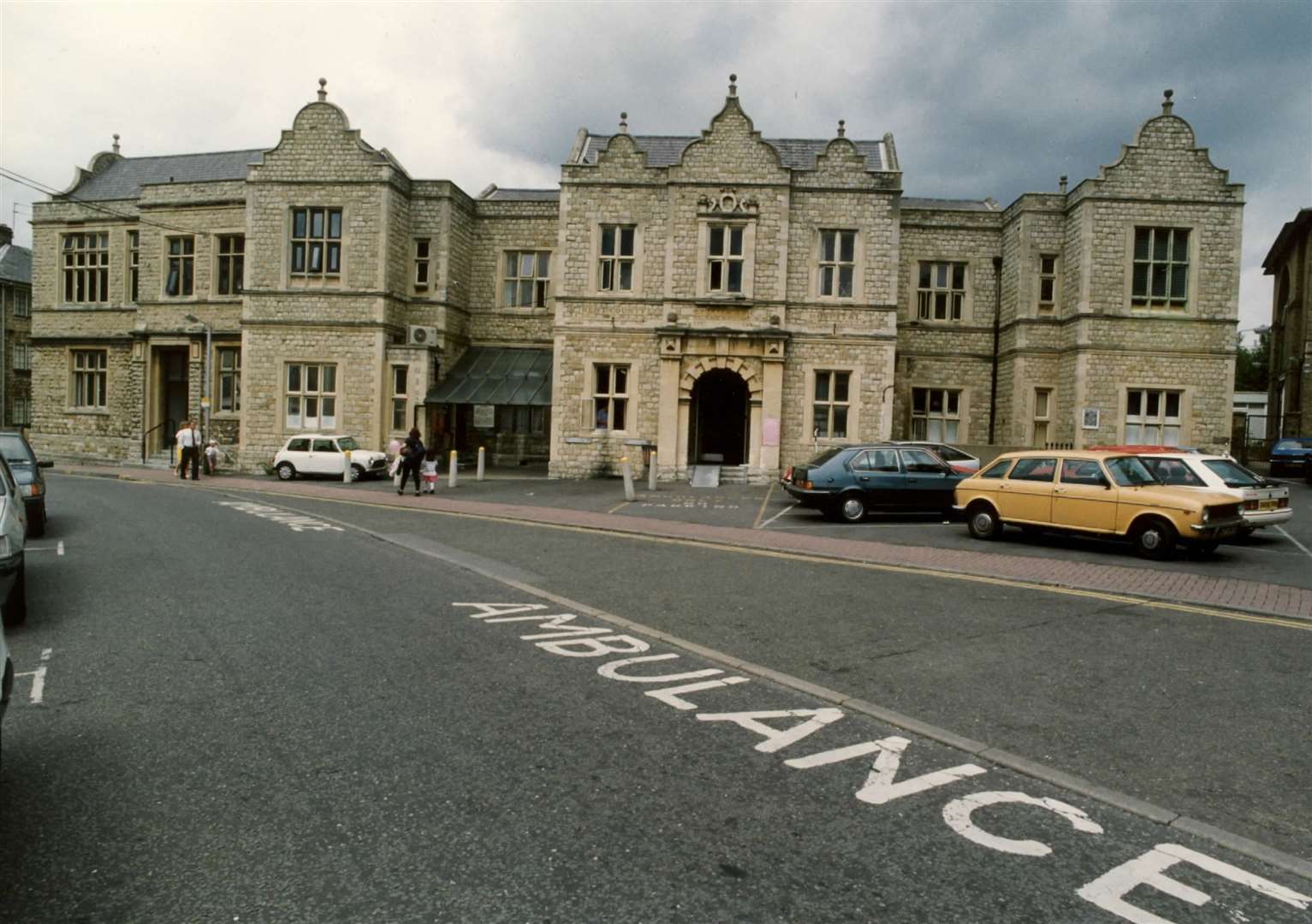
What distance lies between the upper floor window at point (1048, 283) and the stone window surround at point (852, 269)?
6.07 m

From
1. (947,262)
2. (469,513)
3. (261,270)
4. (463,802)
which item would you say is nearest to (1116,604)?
(463,802)

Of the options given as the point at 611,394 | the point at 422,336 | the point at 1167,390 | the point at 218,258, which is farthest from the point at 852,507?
the point at 218,258

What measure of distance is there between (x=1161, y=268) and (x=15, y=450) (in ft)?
92.8

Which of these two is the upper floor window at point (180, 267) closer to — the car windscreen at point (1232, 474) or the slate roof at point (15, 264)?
the slate roof at point (15, 264)

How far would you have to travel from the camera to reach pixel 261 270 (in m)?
28.7

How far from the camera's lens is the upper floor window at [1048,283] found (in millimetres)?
27609

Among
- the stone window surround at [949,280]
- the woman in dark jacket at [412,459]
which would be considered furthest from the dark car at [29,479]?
the stone window surround at [949,280]

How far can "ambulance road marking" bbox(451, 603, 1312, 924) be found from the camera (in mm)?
3523

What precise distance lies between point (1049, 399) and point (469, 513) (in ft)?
62.2

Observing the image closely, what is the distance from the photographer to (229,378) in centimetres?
3123

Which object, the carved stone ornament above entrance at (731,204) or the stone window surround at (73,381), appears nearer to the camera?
the carved stone ornament above entrance at (731,204)

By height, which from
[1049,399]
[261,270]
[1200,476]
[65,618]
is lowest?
[65,618]

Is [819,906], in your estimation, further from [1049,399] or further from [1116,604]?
[1049,399]

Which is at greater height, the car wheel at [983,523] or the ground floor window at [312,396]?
the ground floor window at [312,396]
